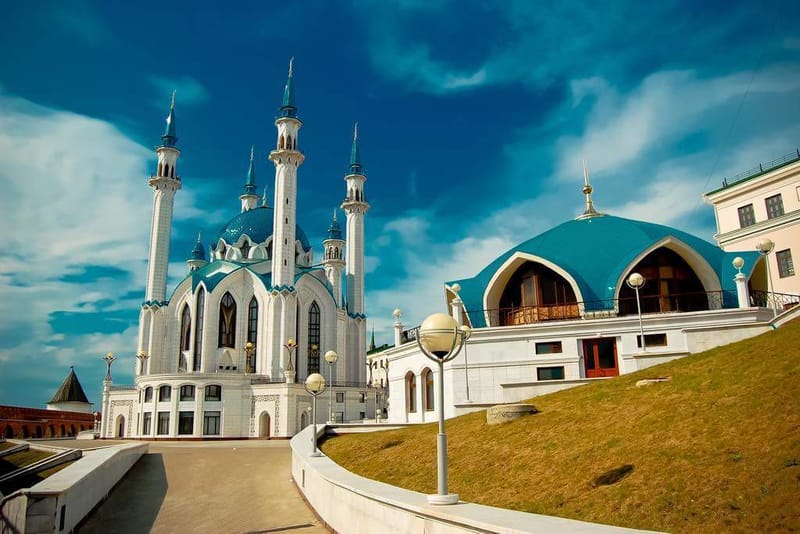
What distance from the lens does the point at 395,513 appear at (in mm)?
8648

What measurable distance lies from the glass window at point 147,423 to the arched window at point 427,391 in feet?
90.7

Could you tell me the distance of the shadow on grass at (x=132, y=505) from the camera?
13.3m

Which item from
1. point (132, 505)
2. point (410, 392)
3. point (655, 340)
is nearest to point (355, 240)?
point (410, 392)

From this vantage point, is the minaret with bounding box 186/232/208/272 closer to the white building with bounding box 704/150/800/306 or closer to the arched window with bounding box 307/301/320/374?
the arched window with bounding box 307/301/320/374

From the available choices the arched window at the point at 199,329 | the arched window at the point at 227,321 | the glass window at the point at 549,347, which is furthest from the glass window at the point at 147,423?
the glass window at the point at 549,347

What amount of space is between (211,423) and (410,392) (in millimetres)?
22584

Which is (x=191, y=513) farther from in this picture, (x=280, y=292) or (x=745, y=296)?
(x=280, y=292)

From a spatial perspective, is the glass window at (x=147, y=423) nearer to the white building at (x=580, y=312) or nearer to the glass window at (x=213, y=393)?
the glass window at (x=213, y=393)

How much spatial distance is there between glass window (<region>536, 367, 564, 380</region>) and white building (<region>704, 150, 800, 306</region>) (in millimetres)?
13673

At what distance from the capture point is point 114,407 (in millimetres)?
53781

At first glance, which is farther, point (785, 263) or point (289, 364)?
point (289, 364)

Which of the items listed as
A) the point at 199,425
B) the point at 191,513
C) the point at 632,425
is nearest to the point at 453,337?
the point at 632,425

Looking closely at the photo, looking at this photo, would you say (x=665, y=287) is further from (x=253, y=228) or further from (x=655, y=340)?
(x=253, y=228)

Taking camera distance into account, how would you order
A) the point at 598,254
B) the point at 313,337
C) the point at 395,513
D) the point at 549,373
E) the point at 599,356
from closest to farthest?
1. the point at 395,513
2. the point at 599,356
3. the point at 549,373
4. the point at 598,254
5. the point at 313,337
